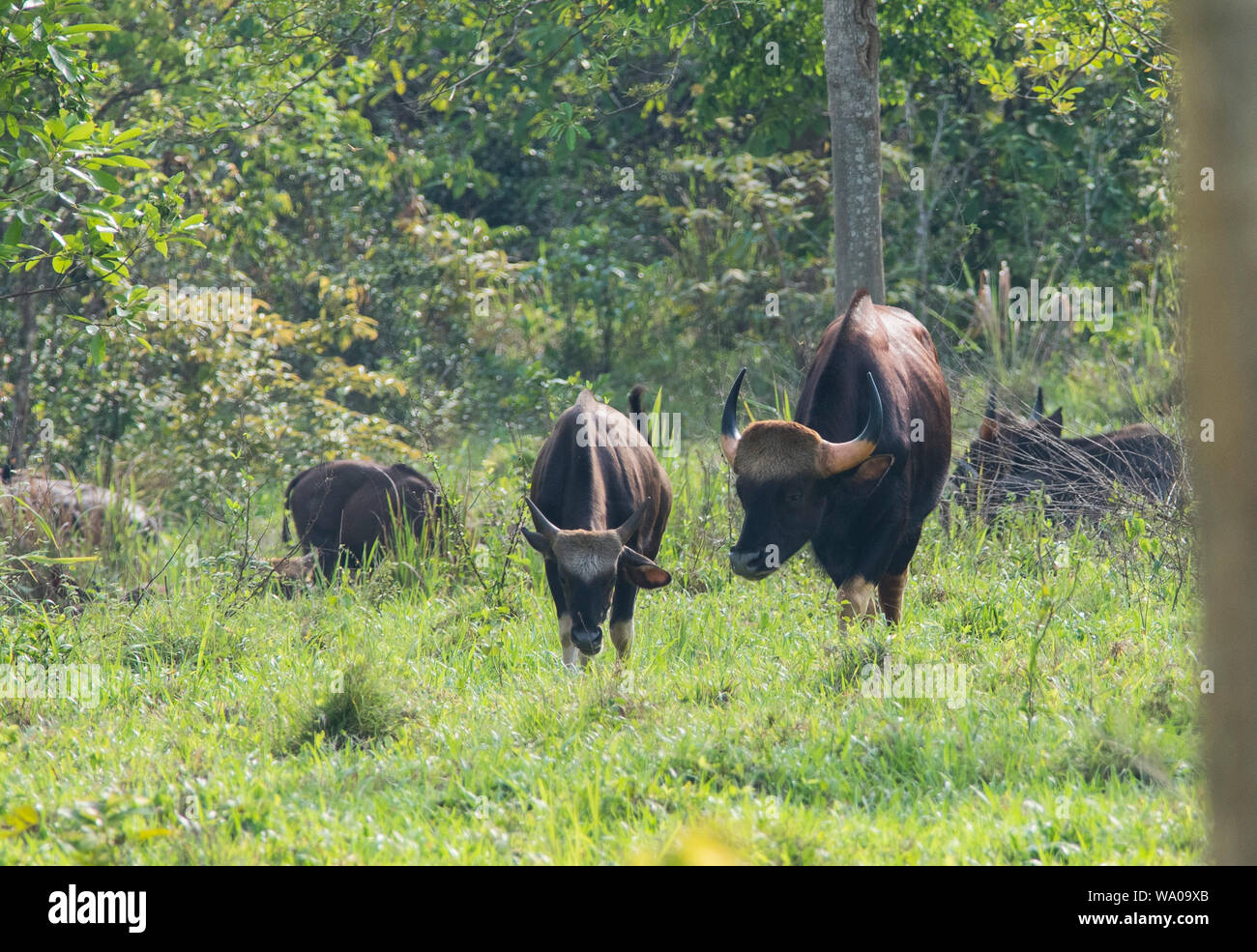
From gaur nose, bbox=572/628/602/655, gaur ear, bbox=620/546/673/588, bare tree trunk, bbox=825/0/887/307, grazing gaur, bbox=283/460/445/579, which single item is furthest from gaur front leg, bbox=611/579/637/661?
bare tree trunk, bbox=825/0/887/307

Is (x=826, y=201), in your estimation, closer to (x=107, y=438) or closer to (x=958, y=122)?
(x=958, y=122)

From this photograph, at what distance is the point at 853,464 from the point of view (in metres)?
6.45

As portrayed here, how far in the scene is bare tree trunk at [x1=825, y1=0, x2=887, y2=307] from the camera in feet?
28.5

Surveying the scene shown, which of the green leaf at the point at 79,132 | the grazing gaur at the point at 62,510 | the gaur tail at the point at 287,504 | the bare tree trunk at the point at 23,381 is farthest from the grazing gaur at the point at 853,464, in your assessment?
the bare tree trunk at the point at 23,381

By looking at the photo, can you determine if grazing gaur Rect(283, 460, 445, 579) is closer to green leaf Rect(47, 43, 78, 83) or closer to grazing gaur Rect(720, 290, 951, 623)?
grazing gaur Rect(720, 290, 951, 623)

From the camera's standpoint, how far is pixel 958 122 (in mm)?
14578

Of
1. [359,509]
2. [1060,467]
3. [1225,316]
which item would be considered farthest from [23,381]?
[1225,316]

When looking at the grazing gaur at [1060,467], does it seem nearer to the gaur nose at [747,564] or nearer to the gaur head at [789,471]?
the gaur head at [789,471]

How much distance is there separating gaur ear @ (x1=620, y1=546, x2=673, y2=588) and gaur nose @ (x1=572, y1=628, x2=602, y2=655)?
19.4 inches

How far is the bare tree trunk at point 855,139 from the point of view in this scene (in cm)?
868

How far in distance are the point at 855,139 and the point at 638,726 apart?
508cm

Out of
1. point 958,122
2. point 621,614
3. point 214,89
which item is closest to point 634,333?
point 958,122

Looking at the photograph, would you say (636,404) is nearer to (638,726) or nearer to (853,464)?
(853,464)

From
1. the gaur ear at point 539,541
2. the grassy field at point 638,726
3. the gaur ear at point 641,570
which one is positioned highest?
the gaur ear at point 539,541
